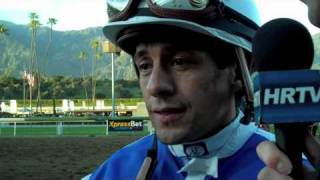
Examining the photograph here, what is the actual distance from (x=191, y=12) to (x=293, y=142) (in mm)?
979

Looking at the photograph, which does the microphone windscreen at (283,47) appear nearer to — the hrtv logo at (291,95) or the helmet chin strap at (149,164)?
the hrtv logo at (291,95)

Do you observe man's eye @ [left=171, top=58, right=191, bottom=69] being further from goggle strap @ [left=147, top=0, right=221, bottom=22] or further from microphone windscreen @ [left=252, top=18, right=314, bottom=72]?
microphone windscreen @ [left=252, top=18, right=314, bottom=72]

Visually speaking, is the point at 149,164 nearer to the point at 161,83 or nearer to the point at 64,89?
the point at 161,83

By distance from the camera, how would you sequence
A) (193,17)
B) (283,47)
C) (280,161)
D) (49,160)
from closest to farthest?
(280,161), (283,47), (193,17), (49,160)

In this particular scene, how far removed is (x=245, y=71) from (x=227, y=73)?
9 cm

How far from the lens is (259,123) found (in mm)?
1217

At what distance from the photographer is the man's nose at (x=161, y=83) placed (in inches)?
74.7

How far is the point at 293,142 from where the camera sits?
1.12 m

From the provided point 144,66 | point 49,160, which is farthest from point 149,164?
point 49,160

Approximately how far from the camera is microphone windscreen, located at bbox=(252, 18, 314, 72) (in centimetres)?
118

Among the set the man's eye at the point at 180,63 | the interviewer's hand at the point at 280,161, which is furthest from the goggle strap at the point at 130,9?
the interviewer's hand at the point at 280,161

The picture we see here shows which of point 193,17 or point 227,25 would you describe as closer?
point 193,17

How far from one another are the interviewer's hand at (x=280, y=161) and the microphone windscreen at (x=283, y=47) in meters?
0.16

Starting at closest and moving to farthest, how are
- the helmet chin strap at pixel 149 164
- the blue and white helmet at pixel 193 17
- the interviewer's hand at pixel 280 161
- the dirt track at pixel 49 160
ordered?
the interviewer's hand at pixel 280 161 → the blue and white helmet at pixel 193 17 → the helmet chin strap at pixel 149 164 → the dirt track at pixel 49 160
